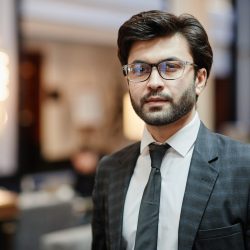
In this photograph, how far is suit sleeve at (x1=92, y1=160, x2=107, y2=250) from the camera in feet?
5.51

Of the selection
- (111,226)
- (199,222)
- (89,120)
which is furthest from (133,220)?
(89,120)

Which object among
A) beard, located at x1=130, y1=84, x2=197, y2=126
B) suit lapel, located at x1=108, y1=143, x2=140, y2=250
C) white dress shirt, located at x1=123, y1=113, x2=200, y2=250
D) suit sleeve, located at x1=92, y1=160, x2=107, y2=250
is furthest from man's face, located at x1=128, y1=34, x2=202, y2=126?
suit sleeve, located at x1=92, y1=160, x2=107, y2=250

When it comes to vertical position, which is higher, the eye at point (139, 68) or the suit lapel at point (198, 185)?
the eye at point (139, 68)

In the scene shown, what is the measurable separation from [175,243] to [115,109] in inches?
277

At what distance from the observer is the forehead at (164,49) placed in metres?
1.41

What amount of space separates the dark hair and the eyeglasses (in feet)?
0.19

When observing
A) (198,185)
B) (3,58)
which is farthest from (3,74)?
(198,185)

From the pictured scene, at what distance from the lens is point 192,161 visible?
1.48m

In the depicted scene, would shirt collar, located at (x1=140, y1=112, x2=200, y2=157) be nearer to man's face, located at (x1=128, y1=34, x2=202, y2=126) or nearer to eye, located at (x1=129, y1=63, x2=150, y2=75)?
man's face, located at (x1=128, y1=34, x2=202, y2=126)

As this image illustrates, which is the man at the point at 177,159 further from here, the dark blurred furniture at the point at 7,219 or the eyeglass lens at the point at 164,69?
the dark blurred furniture at the point at 7,219

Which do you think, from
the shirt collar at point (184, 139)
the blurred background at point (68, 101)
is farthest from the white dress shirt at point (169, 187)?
the blurred background at point (68, 101)

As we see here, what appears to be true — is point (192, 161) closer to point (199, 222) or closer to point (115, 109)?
point (199, 222)

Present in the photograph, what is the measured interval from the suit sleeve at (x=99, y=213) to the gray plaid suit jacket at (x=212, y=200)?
9 cm

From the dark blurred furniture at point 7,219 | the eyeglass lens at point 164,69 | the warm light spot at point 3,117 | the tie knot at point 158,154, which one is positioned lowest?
the dark blurred furniture at point 7,219
